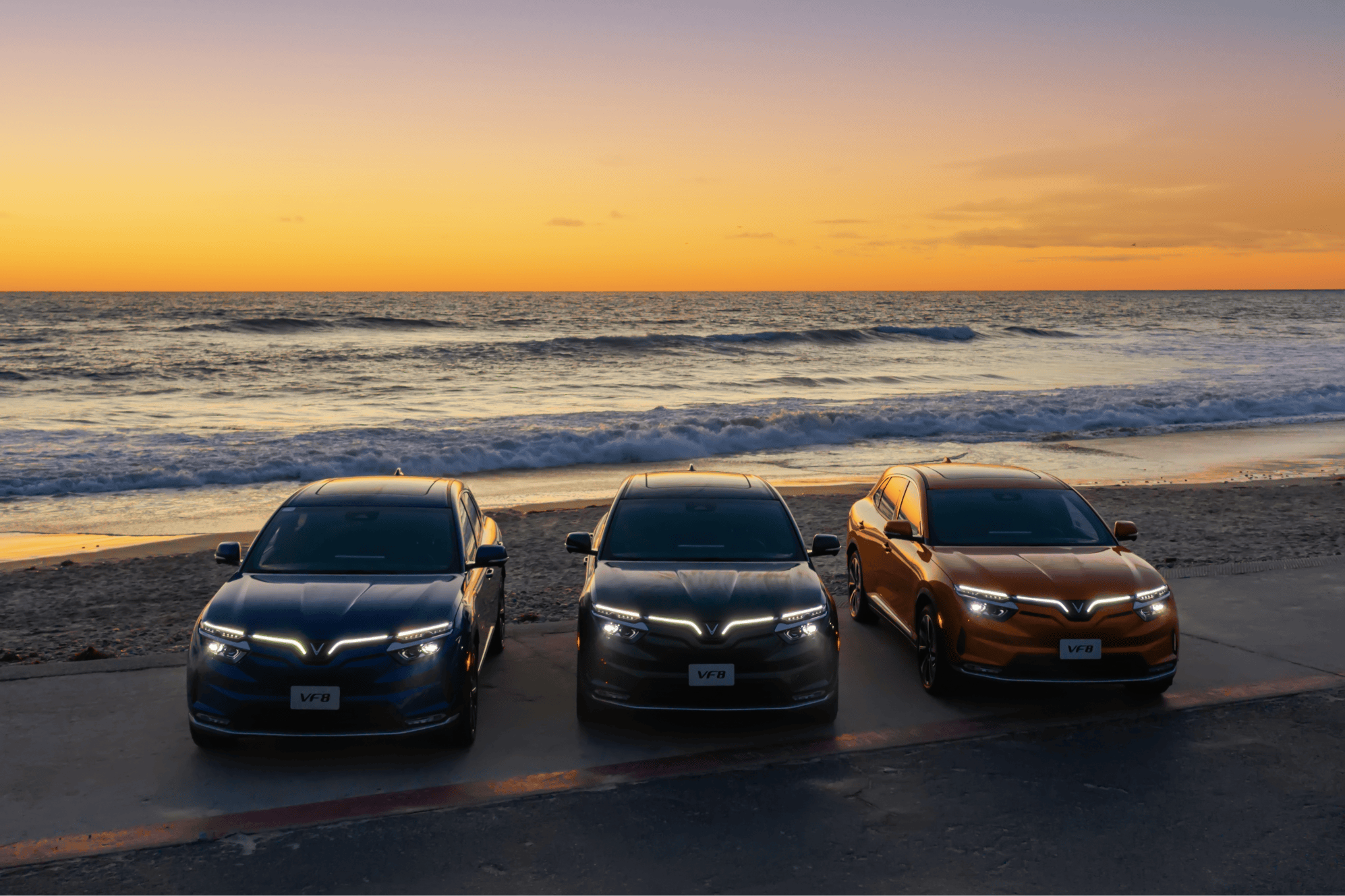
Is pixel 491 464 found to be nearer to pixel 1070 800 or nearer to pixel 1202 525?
pixel 1202 525

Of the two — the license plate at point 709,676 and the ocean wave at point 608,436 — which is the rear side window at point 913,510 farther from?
the ocean wave at point 608,436

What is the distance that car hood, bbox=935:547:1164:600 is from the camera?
6969 millimetres

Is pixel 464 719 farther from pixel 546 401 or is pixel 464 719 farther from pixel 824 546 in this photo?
pixel 546 401

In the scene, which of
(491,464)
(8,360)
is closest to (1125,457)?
(491,464)

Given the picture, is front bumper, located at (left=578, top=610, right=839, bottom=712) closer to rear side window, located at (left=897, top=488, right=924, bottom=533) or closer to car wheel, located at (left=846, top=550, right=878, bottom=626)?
rear side window, located at (left=897, top=488, right=924, bottom=533)

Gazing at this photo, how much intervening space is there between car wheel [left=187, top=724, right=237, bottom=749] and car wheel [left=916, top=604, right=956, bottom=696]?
4.62m

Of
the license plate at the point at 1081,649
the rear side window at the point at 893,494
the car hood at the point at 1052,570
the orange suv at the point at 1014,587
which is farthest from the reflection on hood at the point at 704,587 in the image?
the rear side window at the point at 893,494

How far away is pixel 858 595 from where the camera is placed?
9328 millimetres

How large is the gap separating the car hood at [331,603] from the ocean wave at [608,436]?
46.8 feet

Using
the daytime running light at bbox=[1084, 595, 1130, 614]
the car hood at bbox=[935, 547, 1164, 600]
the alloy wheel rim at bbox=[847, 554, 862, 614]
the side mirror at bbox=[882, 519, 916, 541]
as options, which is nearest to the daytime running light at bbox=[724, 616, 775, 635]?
the car hood at bbox=[935, 547, 1164, 600]

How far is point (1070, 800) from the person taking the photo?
554 cm

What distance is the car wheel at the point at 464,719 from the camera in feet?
19.9

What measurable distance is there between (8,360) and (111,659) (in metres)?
46.7

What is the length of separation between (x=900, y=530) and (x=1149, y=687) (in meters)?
2.06
